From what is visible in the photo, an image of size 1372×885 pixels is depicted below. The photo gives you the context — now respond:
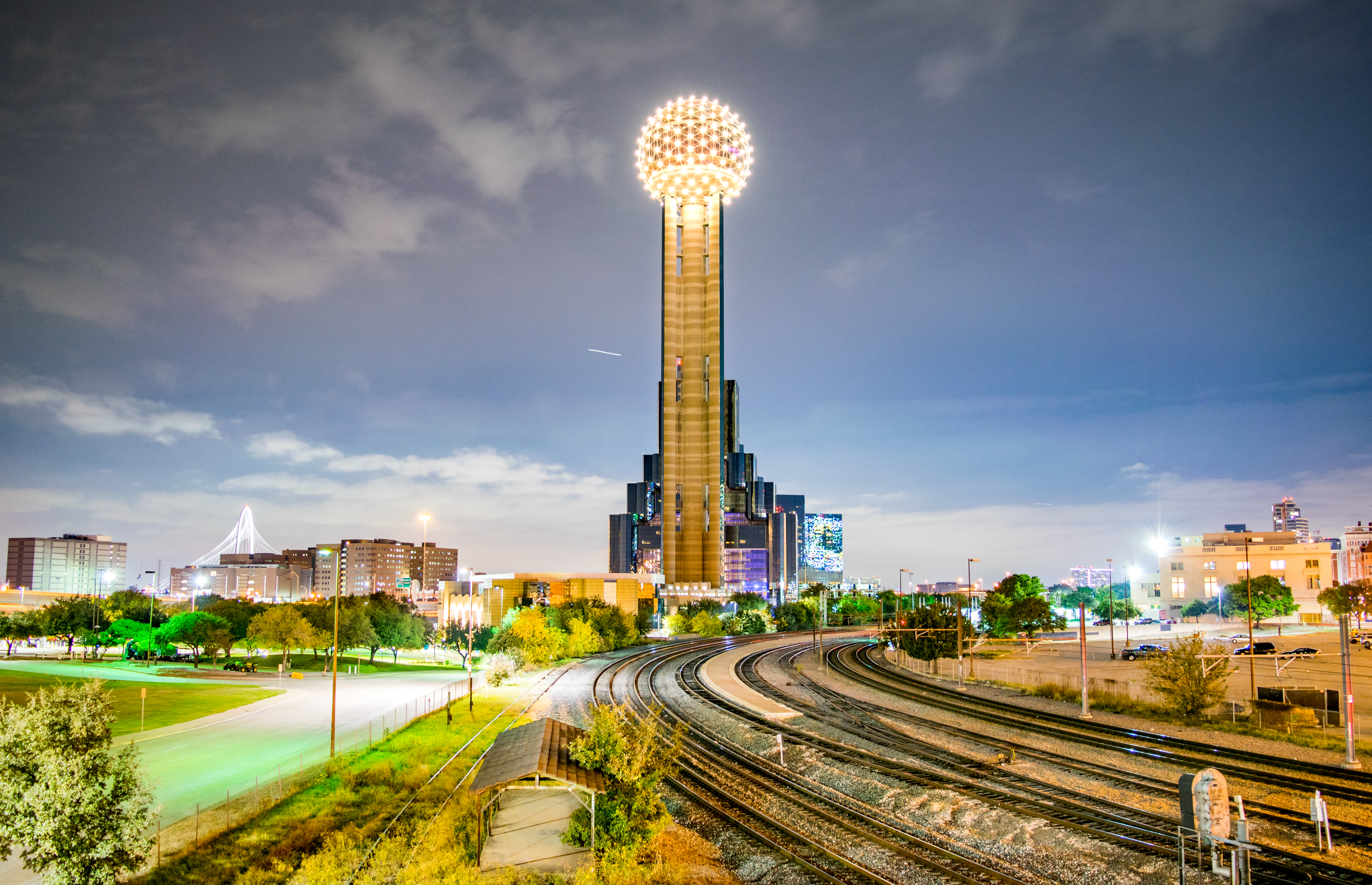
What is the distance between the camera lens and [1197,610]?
160m

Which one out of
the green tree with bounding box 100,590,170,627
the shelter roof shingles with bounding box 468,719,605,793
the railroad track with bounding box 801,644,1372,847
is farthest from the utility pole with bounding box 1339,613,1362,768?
the green tree with bounding box 100,590,170,627

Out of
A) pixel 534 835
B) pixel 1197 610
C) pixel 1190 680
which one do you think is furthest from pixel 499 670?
pixel 1197 610

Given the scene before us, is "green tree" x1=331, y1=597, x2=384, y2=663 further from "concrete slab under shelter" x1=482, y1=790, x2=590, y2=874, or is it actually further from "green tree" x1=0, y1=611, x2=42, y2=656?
"concrete slab under shelter" x1=482, y1=790, x2=590, y2=874

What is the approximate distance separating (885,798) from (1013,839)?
6082 millimetres

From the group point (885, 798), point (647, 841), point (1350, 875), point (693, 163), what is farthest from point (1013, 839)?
point (693, 163)

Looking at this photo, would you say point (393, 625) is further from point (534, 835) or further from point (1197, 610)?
point (1197, 610)

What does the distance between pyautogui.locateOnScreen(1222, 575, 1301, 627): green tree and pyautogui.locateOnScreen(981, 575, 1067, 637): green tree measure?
34620mm

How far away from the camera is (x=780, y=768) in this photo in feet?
125

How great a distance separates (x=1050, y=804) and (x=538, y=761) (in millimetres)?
18443

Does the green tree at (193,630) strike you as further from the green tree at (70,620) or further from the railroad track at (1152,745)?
the railroad track at (1152,745)

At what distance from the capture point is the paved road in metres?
36.8

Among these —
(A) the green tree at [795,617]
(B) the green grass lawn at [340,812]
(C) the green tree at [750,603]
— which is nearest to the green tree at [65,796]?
(B) the green grass lawn at [340,812]

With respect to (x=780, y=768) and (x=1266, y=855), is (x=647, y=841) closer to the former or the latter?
(x=780, y=768)

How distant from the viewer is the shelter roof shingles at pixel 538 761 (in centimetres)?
2497
